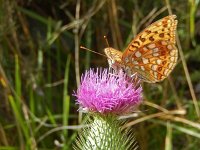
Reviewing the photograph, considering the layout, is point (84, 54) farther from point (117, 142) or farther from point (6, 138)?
point (117, 142)

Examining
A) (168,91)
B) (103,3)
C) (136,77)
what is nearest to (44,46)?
(103,3)

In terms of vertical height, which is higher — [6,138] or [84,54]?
[84,54]

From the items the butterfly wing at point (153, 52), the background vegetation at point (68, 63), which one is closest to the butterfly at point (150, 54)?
the butterfly wing at point (153, 52)

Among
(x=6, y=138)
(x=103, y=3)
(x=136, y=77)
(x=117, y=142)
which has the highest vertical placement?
(x=103, y=3)

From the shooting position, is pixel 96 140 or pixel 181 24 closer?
pixel 96 140

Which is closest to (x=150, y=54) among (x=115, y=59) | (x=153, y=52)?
(x=153, y=52)

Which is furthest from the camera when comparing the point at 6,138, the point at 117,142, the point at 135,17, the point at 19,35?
the point at 19,35

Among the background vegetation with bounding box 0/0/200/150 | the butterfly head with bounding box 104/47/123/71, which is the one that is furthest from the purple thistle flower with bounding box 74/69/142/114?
the background vegetation with bounding box 0/0/200/150

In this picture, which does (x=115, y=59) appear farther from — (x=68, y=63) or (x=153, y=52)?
(x=68, y=63)
